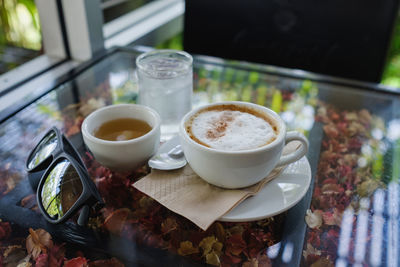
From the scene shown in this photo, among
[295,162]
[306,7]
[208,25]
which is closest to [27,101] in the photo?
[295,162]

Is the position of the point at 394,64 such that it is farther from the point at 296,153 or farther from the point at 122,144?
the point at 122,144

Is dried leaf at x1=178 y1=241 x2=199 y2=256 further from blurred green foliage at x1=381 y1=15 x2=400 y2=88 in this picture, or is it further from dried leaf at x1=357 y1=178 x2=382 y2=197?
blurred green foliage at x1=381 y1=15 x2=400 y2=88

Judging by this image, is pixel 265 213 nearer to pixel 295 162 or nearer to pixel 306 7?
pixel 295 162

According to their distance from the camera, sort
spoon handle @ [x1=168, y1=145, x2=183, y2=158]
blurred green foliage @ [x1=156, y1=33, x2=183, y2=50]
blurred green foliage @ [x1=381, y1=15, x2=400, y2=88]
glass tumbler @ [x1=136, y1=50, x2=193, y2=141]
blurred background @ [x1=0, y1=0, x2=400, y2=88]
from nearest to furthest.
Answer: spoon handle @ [x1=168, y1=145, x2=183, y2=158]
glass tumbler @ [x1=136, y1=50, x2=193, y2=141]
blurred background @ [x1=0, y1=0, x2=400, y2=88]
blurred green foliage @ [x1=156, y1=33, x2=183, y2=50]
blurred green foliage @ [x1=381, y1=15, x2=400, y2=88]

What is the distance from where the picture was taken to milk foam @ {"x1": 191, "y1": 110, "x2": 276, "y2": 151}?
588mm

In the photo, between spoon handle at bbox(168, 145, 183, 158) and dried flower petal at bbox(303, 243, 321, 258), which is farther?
spoon handle at bbox(168, 145, 183, 158)

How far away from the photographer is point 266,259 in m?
0.55

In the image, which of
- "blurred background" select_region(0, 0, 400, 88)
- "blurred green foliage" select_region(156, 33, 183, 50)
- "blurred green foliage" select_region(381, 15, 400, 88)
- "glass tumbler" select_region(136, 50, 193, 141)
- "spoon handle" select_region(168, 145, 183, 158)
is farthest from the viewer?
"blurred green foliage" select_region(381, 15, 400, 88)

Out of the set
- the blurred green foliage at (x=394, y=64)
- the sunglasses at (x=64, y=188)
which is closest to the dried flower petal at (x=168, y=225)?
the sunglasses at (x=64, y=188)

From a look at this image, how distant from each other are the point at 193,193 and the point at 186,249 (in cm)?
9

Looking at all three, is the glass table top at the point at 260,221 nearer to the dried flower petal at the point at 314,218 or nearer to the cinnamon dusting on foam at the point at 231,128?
the dried flower petal at the point at 314,218

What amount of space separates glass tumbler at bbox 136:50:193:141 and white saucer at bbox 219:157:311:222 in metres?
0.27

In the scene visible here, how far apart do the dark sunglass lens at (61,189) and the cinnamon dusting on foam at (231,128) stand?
0.20 metres

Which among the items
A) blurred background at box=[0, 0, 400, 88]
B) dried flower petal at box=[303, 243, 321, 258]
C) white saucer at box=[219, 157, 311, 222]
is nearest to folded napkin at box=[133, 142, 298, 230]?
white saucer at box=[219, 157, 311, 222]
